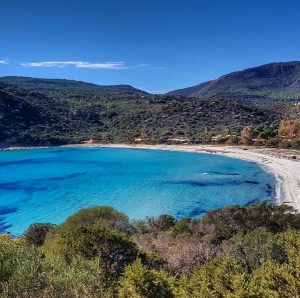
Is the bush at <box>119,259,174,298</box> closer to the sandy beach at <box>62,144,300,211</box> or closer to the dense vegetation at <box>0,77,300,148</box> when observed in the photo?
the sandy beach at <box>62,144,300,211</box>

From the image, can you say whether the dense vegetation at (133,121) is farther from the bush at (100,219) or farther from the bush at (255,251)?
the bush at (255,251)

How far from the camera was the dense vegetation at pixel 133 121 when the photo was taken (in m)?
103

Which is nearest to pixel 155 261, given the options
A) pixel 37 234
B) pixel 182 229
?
pixel 182 229

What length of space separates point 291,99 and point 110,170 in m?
133

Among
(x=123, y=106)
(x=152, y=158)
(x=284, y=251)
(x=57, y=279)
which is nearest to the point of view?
(x=57, y=279)

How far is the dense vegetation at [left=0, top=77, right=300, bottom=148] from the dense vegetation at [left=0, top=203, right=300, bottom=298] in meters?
64.2

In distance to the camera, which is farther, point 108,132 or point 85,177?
point 108,132

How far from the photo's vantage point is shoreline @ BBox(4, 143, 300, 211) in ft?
149

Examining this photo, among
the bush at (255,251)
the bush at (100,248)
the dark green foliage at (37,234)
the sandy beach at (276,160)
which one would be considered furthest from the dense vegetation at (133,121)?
the bush at (100,248)

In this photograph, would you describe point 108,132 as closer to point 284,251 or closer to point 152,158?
point 152,158

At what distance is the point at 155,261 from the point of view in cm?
1631

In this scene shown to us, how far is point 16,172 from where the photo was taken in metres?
71.7

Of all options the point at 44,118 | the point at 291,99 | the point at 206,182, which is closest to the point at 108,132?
the point at 44,118

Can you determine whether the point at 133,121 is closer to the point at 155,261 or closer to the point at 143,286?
the point at 155,261
